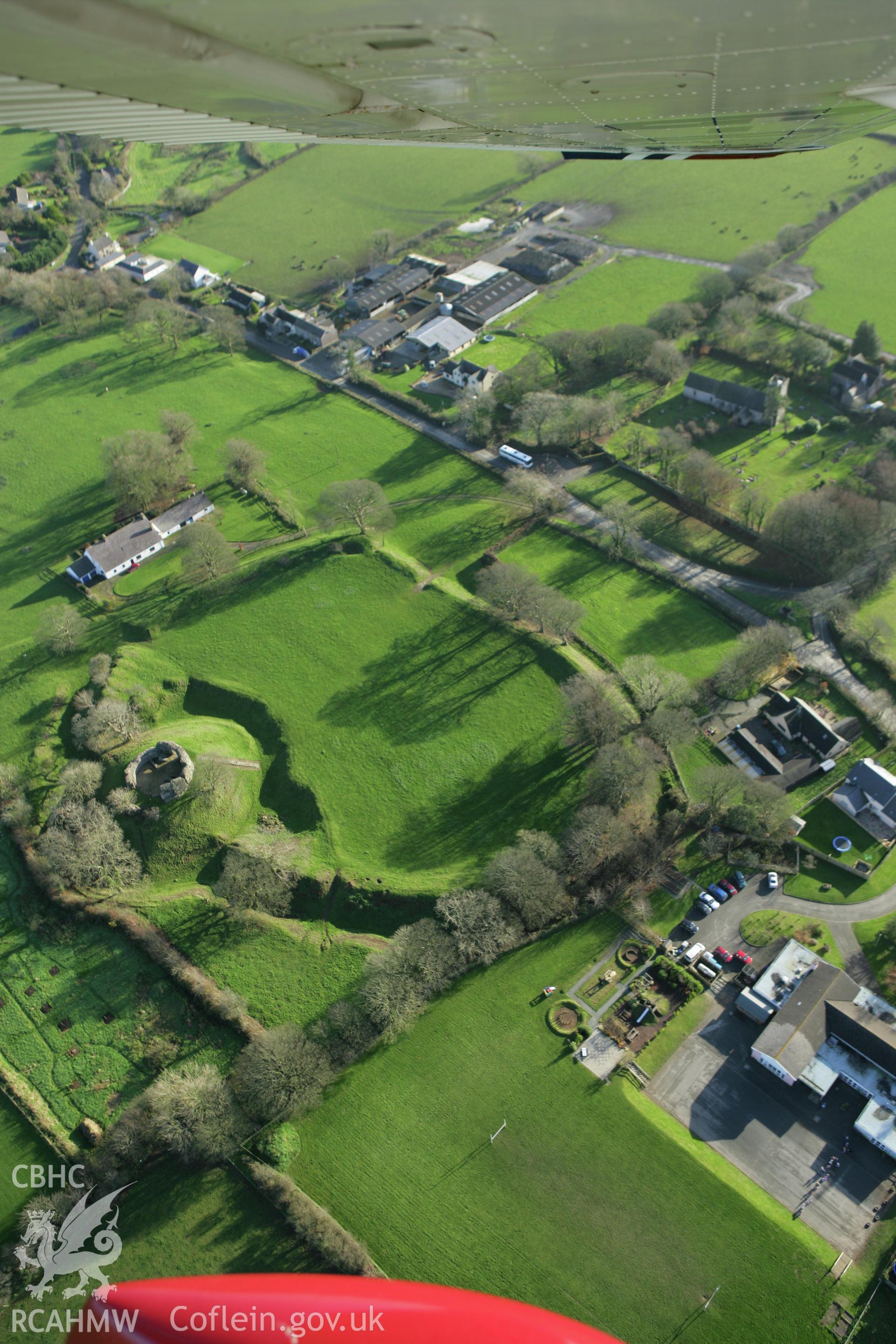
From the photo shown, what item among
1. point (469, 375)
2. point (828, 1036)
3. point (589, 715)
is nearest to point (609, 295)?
point (469, 375)

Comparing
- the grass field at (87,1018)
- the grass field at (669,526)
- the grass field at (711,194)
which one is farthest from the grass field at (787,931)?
the grass field at (711,194)

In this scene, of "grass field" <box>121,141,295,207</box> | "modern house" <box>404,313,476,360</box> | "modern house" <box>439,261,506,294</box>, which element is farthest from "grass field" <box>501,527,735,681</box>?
"grass field" <box>121,141,295,207</box>

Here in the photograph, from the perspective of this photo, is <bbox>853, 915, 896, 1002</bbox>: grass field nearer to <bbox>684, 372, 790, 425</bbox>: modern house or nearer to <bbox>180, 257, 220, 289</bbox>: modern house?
<bbox>684, 372, 790, 425</bbox>: modern house

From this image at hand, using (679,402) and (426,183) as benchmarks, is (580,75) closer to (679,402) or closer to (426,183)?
(679,402)

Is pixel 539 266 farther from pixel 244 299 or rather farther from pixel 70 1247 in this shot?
pixel 70 1247

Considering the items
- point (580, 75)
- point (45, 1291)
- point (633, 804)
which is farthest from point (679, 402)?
point (45, 1291)

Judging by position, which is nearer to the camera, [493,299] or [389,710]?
[389,710]
